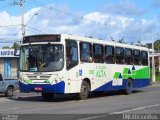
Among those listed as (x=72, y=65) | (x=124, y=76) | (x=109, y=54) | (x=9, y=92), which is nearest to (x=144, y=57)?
(x=124, y=76)

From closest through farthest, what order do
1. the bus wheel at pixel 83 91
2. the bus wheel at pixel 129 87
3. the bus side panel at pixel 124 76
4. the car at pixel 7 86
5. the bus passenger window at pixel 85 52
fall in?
1. the bus wheel at pixel 83 91
2. the bus passenger window at pixel 85 52
3. the bus side panel at pixel 124 76
4. the car at pixel 7 86
5. the bus wheel at pixel 129 87

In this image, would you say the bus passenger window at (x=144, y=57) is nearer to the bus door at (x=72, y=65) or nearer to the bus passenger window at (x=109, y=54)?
the bus passenger window at (x=109, y=54)

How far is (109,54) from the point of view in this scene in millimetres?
27219

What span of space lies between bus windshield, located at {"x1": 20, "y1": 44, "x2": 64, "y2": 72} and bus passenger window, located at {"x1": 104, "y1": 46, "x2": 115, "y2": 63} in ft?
16.7

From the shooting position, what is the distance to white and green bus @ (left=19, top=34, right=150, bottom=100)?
2225cm

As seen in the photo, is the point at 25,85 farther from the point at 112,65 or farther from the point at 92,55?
the point at 112,65

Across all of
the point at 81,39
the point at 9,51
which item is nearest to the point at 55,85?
the point at 81,39

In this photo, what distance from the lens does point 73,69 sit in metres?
23.0

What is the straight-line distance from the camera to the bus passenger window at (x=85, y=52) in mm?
23844

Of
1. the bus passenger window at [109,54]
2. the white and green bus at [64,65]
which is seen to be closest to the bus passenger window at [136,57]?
the bus passenger window at [109,54]

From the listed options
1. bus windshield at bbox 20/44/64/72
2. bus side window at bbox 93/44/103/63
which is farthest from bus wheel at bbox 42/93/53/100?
bus side window at bbox 93/44/103/63

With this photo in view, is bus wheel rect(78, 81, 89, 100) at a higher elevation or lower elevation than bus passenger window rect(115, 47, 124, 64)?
lower

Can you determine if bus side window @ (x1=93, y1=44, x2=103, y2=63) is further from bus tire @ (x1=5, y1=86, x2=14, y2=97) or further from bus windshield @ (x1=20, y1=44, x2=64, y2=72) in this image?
bus tire @ (x1=5, y1=86, x2=14, y2=97)

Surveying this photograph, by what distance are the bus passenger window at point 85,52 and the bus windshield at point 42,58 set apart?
184cm
